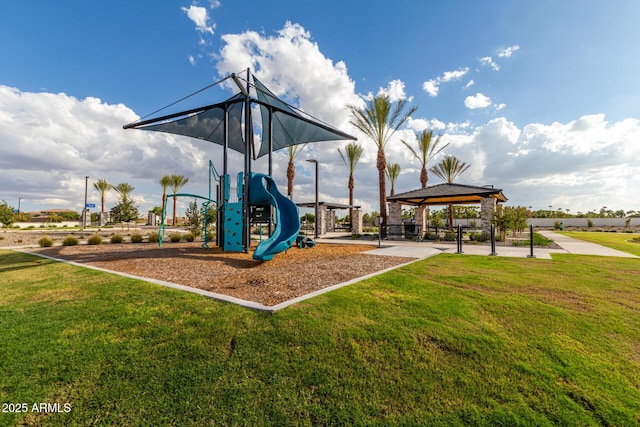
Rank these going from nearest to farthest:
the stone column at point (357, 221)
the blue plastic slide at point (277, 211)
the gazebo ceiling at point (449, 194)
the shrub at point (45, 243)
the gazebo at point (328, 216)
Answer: the blue plastic slide at point (277, 211) → the shrub at point (45, 243) → the gazebo ceiling at point (449, 194) → the gazebo at point (328, 216) → the stone column at point (357, 221)

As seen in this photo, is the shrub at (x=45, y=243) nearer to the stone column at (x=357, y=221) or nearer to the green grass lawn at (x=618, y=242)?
the stone column at (x=357, y=221)

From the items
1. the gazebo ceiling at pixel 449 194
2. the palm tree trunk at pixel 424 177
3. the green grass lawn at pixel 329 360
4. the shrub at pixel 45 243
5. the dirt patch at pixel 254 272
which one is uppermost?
the palm tree trunk at pixel 424 177

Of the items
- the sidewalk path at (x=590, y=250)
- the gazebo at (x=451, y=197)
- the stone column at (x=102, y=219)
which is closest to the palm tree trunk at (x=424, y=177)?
A: the gazebo at (x=451, y=197)

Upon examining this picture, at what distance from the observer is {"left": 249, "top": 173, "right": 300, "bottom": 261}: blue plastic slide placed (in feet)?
29.1

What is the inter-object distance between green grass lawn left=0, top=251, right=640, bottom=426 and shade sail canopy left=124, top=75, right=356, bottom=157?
9.37 meters

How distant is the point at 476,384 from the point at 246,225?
9.40 m

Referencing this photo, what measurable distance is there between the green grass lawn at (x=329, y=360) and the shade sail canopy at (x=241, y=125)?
30.7 ft

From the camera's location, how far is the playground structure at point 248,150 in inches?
391

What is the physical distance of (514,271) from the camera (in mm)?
7102

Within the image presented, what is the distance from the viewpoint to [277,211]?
9.25m

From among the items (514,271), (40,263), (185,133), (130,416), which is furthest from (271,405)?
(185,133)

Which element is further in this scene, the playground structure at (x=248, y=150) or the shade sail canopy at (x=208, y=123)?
the shade sail canopy at (x=208, y=123)

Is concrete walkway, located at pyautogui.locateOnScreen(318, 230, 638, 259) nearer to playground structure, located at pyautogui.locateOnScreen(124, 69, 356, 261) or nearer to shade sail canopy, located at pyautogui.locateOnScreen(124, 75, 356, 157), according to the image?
playground structure, located at pyautogui.locateOnScreen(124, 69, 356, 261)

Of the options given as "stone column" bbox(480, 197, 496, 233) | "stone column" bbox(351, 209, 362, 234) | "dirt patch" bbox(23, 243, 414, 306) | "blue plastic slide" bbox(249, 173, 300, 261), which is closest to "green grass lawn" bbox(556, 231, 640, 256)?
"stone column" bbox(480, 197, 496, 233)
